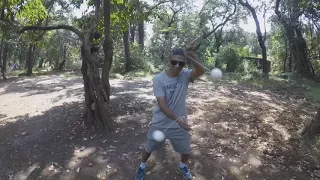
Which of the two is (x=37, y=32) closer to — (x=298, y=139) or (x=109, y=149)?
(x=109, y=149)

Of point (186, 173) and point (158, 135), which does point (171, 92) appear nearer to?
point (158, 135)

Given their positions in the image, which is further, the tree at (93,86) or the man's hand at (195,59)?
the tree at (93,86)

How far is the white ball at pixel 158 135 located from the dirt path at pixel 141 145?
998mm

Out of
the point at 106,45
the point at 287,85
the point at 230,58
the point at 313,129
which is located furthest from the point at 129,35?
the point at 313,129

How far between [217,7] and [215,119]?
21406 millimetres

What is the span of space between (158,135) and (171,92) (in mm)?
554

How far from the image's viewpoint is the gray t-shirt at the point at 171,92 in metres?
3.38

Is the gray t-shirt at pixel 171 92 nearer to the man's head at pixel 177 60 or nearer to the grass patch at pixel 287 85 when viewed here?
the man's head at pixel 177 60

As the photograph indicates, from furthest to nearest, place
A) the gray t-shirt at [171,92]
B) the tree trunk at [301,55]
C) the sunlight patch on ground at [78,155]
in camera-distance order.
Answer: the tree trunk at [301,55], the sunlight patch on ground at [78,155], the gray t-shirt at [171,92]

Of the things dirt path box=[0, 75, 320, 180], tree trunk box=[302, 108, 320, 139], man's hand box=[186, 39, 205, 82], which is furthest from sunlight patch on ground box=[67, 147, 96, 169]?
tree trunk box=[302, 108, 320, 139]

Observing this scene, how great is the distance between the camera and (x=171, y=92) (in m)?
3.40

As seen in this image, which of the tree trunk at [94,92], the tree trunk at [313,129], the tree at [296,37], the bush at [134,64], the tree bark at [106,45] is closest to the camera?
the tree trunk at [313,129]

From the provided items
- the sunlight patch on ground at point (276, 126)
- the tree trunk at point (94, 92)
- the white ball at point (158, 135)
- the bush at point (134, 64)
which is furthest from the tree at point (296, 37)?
the white ball at point (158, 135)

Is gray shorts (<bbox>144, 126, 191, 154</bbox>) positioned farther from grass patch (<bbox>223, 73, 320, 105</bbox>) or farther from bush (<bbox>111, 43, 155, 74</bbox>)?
bush (<bbox>111, 43, 155, 74</bbox>)
